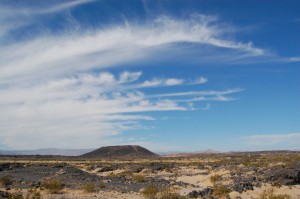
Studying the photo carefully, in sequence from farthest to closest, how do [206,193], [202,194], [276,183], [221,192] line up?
[276,183] < [206,193] < [202,194] < [221,192]

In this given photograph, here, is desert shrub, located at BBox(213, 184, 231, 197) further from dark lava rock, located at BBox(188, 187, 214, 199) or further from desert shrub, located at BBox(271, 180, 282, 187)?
desert shrub, located at BBox(271, 180, 282, 187)

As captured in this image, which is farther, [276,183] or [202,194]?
[276,183]

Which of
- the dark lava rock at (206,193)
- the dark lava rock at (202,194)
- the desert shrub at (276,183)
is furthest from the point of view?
the desert shrub at (276,183)

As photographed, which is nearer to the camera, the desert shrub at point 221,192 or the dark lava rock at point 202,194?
the dark lava rock at point 202,194

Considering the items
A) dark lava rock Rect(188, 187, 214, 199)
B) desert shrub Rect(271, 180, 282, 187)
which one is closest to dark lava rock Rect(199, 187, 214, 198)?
dark lava rock Rect(188, 187, 214, 199)

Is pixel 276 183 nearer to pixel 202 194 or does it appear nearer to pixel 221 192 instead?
pixel 221 192

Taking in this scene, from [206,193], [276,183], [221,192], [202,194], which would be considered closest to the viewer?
[221,192]

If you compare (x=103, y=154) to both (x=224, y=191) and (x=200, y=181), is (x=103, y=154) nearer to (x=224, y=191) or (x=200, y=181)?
(x=200, y=181)

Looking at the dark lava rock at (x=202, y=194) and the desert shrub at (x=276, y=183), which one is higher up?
the desert shrub at (x=276, y=183)

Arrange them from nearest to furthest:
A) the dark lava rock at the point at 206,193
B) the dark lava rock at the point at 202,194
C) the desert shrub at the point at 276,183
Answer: the dark lava rock at the point at 202,194 → the dark lava rock at the point at 206,193 → the desert shrub at the point at 276,183

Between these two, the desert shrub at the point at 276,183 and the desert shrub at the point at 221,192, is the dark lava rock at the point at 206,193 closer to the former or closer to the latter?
the desert shrub at the point at 221,192

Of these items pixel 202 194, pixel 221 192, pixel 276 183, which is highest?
pixel 276 183

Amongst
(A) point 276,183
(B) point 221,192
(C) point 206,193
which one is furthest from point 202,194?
(A) point 276,183

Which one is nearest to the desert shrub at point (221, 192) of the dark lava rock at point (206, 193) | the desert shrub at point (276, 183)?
the dark lava rock at point (206, 193)
